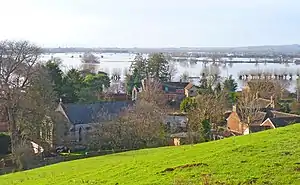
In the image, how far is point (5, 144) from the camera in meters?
35.9

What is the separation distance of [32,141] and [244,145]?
23321 millimetres

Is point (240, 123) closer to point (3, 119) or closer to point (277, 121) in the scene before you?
point (277, 121)

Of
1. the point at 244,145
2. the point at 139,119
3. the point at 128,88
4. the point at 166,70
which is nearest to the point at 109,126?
the point at 139,119

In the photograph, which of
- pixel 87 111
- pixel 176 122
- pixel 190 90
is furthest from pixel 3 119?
pixel 190 90

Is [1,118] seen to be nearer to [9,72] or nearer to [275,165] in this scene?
[9,72]

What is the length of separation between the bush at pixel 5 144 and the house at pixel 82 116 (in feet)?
18.3

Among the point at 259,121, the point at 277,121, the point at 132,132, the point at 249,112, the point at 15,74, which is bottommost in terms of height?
the point at 259,121

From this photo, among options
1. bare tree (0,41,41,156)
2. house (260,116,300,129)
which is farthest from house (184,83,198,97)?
bare tree (0,41,41,156)

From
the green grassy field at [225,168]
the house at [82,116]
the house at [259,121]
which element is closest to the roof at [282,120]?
the house at [259,121]

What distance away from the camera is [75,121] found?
42031 mm

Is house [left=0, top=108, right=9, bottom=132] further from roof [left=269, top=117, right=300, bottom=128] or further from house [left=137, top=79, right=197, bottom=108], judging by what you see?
house [left=137, top=79, right=197, bottom=108]

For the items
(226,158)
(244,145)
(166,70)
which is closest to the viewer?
(226,158)

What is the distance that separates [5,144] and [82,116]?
8.55 metres

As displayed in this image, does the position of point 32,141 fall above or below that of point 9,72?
below
